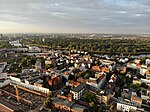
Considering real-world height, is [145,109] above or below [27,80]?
below

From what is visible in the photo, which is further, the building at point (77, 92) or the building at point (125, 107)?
the building at point (77, 92)

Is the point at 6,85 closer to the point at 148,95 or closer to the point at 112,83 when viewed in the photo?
the point at 112,83

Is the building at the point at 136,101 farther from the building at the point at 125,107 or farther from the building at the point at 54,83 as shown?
the building at the point at 54,83

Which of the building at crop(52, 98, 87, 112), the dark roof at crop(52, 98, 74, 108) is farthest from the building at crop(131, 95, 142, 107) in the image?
the dark roof at crop(52, 98, 74, 108)

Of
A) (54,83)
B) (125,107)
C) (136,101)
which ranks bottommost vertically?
(125,107)

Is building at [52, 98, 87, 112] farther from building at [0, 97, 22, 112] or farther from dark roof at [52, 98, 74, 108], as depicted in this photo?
building at [0, 97, 22, 112]

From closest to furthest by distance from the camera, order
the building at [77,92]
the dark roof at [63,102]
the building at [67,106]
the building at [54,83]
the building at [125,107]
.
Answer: the building at [67,106], the building at [125,107], the dark roof at [63,102], the building at [77,92], the building at [54,83]

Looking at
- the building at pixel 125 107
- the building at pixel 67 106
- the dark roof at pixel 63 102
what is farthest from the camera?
the dark roof at pixel 63 102

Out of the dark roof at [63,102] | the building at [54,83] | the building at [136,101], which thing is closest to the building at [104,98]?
the building at [136,101]

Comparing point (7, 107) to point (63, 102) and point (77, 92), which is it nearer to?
point (63, 102)

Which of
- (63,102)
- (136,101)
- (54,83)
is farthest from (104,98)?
(54,83)

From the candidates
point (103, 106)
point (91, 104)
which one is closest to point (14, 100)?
point (91, 104)
